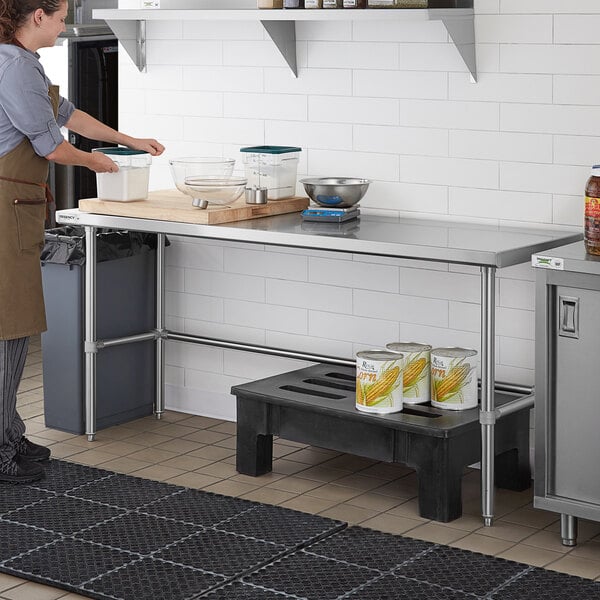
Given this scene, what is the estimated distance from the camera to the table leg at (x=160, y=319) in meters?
5.18

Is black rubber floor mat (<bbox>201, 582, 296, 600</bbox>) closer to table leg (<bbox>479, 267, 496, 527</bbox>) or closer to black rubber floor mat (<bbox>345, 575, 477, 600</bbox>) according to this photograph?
black rubber floor mat (<bbox>345, 575, 477, 600</bbox>)

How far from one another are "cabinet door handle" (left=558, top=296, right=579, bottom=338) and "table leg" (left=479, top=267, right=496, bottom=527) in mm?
256

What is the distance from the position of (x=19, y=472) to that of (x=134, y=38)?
76.5 inches

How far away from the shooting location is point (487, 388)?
3916mm

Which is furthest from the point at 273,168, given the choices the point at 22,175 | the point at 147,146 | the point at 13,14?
the point at 13,14

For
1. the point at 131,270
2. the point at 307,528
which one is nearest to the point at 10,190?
the point at 131,270

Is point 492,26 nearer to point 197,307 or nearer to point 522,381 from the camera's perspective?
point 522,381

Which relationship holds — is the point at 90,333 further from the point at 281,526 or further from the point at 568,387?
the point at 568,387

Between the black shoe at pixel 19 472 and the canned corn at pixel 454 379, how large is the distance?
4.72 feet

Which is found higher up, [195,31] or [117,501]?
[195,31]

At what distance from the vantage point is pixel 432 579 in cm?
352

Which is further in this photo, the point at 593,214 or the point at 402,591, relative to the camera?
the point at 593,214

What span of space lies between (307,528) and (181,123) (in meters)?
2.02

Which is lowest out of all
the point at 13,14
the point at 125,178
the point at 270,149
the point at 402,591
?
the point at 402,591
